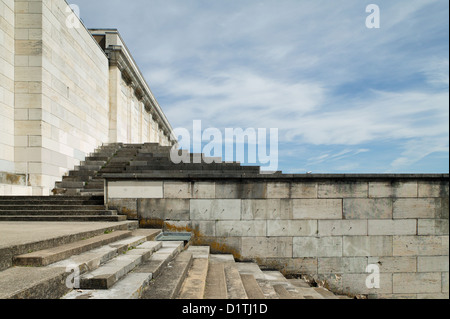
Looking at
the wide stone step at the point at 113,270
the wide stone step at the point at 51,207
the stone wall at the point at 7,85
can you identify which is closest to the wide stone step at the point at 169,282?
the wide stone step at the point at 113,270

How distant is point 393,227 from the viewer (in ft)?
26.5

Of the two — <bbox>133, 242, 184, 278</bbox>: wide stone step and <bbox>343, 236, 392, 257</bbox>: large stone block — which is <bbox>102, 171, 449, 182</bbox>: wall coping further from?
<bbox>133, 242, 184, 278</bbox>: wide stone step

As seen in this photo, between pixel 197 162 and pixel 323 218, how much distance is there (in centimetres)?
593

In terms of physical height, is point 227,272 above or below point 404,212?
below

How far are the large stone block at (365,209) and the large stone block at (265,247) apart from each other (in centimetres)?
192

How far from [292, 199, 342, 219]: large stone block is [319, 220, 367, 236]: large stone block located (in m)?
0.17

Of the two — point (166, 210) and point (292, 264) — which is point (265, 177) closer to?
point (292, 264)

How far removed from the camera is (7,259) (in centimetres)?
333

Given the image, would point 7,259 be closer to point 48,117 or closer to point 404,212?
point 404,212

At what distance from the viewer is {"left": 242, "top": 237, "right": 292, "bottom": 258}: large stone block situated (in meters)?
7.78

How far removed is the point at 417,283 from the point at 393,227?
1.70m

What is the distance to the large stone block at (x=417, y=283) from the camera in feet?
26.2

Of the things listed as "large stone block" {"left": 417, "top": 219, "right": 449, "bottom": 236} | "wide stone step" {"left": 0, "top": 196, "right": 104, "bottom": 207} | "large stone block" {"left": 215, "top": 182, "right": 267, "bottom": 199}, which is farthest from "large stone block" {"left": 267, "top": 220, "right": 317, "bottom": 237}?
"wide stone step" {"left": 0, "top": 196, "right": 104, "bottom": 207}
